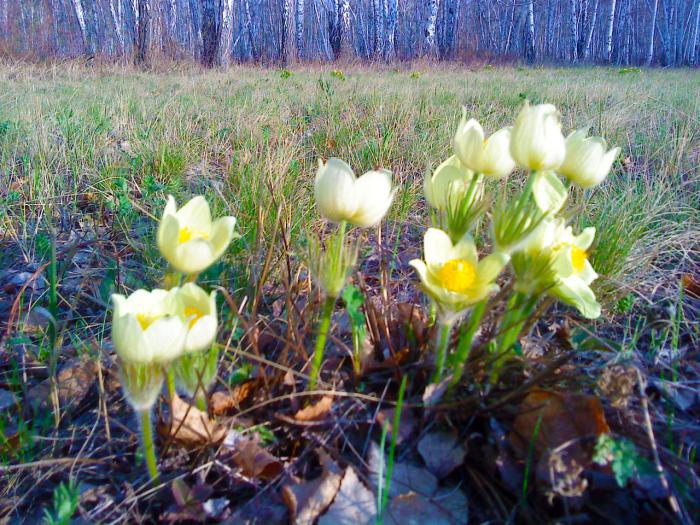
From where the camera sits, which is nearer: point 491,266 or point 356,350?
point 491,266

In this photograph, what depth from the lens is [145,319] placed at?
80 centimetres

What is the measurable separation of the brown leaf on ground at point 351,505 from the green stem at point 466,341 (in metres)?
0.25

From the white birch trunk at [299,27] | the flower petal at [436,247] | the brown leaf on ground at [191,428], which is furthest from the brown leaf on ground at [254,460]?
the white birch trunk at [299,27]

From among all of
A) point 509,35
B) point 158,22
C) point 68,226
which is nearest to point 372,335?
point 68,226

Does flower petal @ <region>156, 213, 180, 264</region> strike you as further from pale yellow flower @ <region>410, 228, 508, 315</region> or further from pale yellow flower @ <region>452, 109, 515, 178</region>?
pale yellow flower @ <region>452, 109, 515, 178</region>

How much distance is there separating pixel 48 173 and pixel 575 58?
56.0 ft

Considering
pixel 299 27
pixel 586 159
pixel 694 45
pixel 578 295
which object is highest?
pixel 299 27

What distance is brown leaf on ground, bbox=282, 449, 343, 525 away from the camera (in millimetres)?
884

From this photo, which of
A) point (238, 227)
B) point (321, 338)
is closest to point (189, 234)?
point (321, 338)

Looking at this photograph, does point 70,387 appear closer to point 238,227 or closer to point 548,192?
point 238,227

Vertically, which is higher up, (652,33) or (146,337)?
(652,33)

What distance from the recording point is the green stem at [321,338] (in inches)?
36.8

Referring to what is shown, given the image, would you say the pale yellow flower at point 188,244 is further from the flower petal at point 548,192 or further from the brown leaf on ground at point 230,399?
the flower petal at point 548,192

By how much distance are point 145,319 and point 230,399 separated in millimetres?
314
